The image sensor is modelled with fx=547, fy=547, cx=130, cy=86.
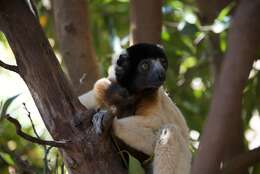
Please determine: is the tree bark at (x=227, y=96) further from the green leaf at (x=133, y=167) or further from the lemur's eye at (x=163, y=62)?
the lemur's eye at (x=163, y=62)

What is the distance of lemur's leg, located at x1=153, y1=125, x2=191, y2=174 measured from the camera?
3665 mm

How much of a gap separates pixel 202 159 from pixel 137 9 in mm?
2803

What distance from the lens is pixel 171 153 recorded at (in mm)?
3680

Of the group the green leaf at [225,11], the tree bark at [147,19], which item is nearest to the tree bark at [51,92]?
the tree bark at [147,19]

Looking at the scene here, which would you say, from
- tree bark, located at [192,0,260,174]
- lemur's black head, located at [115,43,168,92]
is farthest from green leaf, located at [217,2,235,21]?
tree bark, located at [192,0,260,174]

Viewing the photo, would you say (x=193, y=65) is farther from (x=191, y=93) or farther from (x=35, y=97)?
(x=35, y=97)

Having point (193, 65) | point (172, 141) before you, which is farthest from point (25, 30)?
point (193, 65)

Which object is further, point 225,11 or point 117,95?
point 225,11

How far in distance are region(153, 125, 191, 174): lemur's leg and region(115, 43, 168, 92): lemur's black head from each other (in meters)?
0.47

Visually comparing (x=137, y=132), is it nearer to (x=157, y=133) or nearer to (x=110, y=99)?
(x=157, y=133)

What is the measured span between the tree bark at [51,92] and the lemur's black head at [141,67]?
112 centimetres

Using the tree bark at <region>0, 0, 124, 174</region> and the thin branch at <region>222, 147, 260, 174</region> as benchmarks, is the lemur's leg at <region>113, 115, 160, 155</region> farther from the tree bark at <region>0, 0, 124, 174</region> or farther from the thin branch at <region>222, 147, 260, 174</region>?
the thin branch at <region>222, 147, 260, 174</region>

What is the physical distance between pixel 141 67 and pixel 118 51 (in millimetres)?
852

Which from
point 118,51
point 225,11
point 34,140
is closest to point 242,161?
point 225,11
